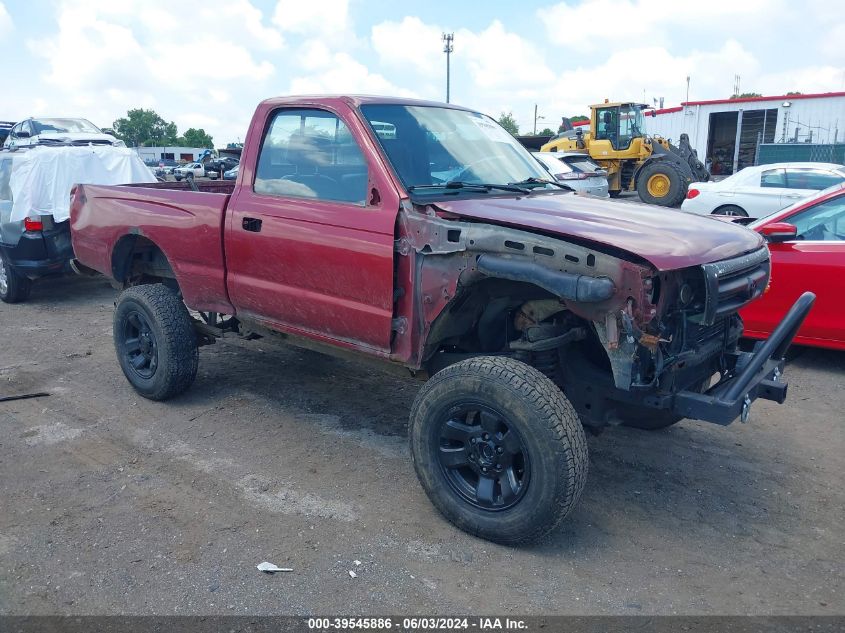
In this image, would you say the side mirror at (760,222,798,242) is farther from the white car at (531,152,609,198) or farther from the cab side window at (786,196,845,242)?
the white car at (531,152,609,198)

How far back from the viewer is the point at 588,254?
10.2 ft

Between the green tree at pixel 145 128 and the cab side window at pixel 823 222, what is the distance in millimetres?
92879

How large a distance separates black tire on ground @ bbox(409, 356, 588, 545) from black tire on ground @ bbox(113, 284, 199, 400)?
Result: 2.23 meters

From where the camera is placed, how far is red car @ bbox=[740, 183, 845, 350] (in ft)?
18.2

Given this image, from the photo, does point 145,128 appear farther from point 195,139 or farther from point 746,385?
point 746,385

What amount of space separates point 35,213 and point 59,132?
31.5 feet

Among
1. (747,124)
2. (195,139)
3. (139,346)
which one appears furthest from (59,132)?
(195,139)

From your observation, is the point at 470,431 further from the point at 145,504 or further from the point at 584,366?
the point at 145,504

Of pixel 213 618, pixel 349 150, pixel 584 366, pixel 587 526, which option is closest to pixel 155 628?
pixel 213 618

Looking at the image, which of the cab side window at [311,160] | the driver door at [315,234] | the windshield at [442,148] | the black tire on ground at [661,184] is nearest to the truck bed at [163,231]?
the driver door at [315,234]

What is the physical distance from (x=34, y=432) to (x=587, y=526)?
367 cm

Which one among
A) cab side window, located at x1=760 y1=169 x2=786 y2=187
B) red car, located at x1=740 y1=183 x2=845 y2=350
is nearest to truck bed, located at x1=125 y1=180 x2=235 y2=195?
red car, located at x1=740 y1=183 x2=845 y2=350

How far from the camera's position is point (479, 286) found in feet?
11.9

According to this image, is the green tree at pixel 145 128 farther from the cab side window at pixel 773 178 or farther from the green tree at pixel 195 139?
the cab side window at pixel 773 178
